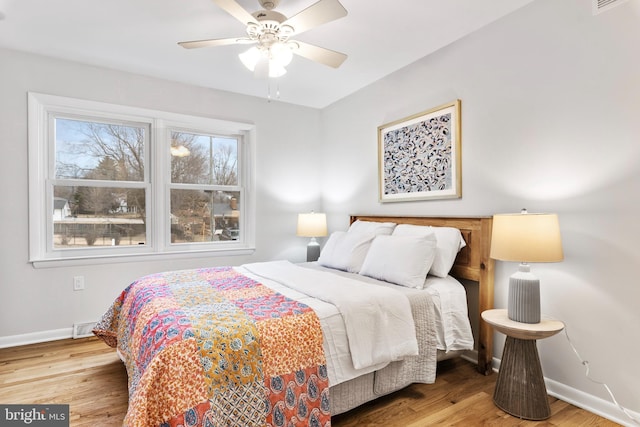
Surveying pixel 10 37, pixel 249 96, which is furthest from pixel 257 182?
pixel 10 37

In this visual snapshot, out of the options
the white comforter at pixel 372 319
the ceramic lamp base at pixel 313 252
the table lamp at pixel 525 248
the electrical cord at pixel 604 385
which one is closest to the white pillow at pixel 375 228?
the ceramic lamp base at pixel 313 252

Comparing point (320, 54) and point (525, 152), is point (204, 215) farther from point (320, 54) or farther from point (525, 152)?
point (525, 152)

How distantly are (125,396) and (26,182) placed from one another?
2.09 m

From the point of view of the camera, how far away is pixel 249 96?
3980 millimetres

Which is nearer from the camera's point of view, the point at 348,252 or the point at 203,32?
the point at 203,32

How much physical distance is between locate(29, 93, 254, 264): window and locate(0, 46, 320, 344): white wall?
0.09m

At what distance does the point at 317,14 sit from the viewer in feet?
6.10

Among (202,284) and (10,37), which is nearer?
(202,284)

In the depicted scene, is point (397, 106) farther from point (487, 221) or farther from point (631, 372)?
point (631, 372)

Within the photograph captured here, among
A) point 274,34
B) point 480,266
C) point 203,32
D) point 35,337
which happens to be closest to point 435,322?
point 480,266

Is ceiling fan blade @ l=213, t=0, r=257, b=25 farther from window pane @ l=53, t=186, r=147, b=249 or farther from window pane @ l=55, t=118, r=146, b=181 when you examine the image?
window pane @ l=53, t=186, r=147, b=249

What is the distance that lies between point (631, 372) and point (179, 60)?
153 inches

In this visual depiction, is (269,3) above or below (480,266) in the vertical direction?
above

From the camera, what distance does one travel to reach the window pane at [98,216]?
3.15m
